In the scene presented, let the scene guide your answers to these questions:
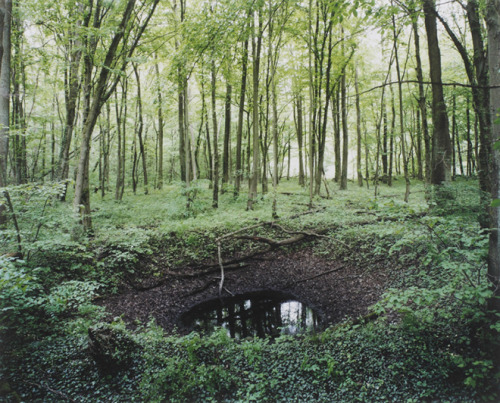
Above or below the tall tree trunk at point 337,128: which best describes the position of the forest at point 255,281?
below

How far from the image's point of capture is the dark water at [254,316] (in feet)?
20.4

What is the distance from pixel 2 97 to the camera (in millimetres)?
6918

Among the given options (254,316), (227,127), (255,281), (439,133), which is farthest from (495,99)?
(227,127)

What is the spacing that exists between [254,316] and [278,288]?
50.0 inches

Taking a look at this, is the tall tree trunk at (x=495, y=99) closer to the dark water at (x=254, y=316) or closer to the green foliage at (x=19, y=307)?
the dark water at (x=254, y=316)

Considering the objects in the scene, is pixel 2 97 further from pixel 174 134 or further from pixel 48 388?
pixel 174 134

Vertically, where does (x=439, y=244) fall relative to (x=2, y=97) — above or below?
below

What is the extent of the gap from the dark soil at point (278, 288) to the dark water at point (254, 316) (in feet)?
0.71

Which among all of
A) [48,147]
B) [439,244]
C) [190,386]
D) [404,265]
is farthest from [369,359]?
[48,147]

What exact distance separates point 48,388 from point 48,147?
25.8 m

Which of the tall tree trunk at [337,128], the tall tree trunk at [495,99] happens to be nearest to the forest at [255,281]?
the tall tree trunk at [495,99]

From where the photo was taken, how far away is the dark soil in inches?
250

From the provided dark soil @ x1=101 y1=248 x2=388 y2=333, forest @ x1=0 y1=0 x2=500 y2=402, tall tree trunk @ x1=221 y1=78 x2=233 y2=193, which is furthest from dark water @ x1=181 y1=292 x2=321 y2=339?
tall tree trunk @ x1=221 y1=78 x2=233 y2=193

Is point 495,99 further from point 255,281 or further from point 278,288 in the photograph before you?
point 255,281
